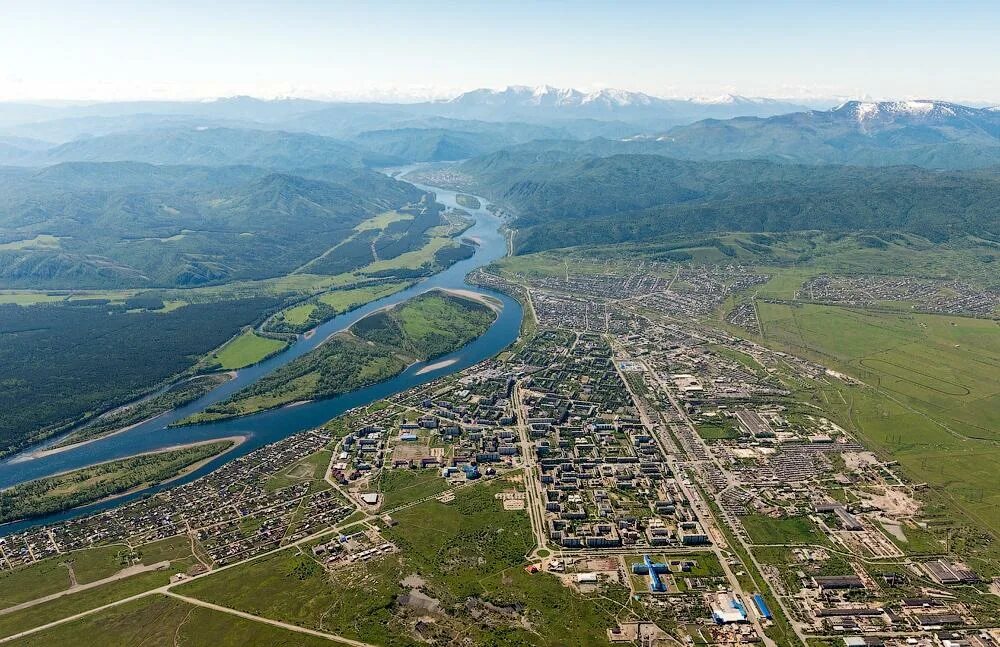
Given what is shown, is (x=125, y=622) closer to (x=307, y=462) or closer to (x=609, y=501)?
(x=307, y=462)

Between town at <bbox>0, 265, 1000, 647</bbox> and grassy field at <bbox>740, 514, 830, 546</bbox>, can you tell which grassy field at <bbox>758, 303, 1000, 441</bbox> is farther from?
grassy field at <bbox>740, 514, 830, 546</bbox>

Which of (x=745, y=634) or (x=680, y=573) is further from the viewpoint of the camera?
(x=680, y=573)

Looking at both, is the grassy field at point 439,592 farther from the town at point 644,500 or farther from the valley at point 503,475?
the town at point 644,500

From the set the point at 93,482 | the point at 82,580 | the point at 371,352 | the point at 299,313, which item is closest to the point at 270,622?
the point at 82,580

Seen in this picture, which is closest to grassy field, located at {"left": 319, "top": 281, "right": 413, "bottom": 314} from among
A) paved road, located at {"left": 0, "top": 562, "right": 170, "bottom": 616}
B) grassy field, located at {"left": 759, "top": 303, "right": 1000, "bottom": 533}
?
paved road, located at {"left": 0, "top": 562, "right": 170, "bottom": 616}

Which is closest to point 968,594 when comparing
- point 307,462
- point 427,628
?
point 427,628
